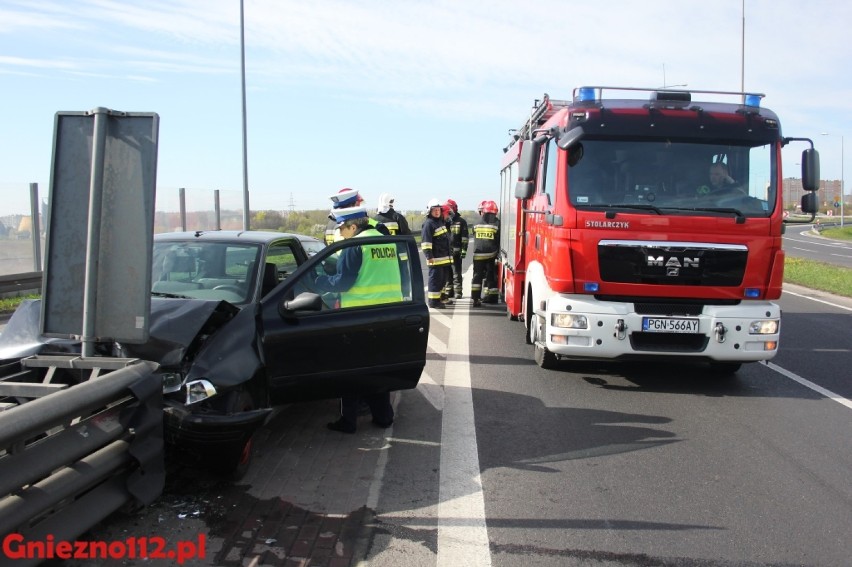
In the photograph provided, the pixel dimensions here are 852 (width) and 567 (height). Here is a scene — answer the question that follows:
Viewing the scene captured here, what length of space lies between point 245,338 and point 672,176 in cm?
458

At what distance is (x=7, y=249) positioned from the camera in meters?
15.6

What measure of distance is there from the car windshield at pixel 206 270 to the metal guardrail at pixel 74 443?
147 centimetres

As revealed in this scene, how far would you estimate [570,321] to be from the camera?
706 cm

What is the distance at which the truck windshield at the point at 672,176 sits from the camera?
280 inches

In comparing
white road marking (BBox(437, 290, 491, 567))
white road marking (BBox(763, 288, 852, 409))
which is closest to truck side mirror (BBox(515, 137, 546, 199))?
white road marking (BBox(437, 290, 491, 567))

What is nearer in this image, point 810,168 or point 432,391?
point 432,391

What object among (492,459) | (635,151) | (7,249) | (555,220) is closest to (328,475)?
(492,459)

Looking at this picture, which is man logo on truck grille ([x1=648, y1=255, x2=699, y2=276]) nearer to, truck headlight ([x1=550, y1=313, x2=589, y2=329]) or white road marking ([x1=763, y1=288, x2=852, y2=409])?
truck headlight ([x1=550, y1=313, x2=589, y2=329])

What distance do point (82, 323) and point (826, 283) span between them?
1988 centimetres

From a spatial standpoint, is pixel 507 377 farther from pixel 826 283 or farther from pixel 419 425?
pixel 826 283

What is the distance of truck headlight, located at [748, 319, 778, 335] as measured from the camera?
7.01m

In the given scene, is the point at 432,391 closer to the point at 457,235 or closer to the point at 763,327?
the point at 763,327

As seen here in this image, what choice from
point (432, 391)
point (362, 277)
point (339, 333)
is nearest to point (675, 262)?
point (432, 391)

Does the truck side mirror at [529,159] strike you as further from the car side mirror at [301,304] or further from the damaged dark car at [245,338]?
the car side mirror at [301,304]
